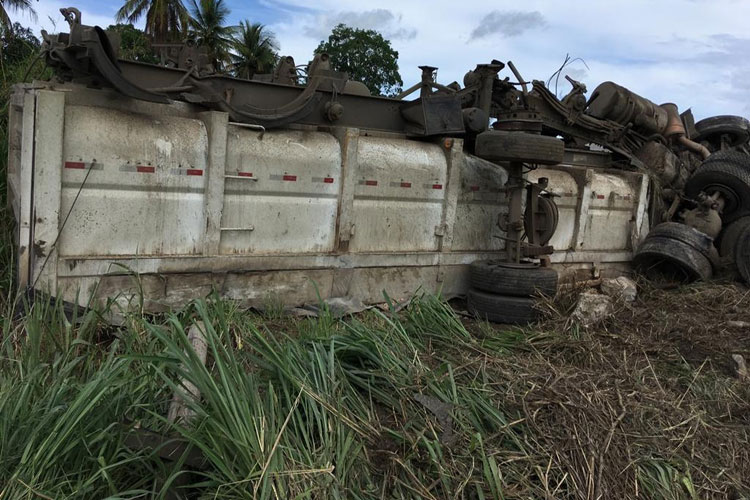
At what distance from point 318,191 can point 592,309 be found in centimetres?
227

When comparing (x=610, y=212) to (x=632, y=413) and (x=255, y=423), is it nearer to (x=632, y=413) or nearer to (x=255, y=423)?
(x=632, y=413)

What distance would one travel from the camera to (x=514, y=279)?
5555 millimetres

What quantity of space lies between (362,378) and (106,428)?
1.10 m

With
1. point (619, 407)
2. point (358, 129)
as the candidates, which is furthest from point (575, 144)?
point (619, 407)

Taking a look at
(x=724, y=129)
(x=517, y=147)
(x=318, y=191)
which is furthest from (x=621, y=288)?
(x=724, y=129)

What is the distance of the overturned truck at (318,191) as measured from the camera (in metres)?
4.20

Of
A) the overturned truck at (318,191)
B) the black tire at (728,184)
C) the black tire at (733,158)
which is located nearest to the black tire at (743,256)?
the overturned truck at (318,191)

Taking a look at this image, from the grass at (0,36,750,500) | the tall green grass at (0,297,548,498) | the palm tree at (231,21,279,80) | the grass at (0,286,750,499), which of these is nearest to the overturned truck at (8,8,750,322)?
the grass at (0,36,750,500)

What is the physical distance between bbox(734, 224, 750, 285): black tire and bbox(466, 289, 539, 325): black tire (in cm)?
250

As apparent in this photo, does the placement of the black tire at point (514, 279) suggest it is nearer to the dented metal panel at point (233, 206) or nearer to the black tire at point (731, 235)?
the dented metal panel at point (233, 206)

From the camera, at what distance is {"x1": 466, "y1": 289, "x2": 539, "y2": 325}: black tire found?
18.0 feet

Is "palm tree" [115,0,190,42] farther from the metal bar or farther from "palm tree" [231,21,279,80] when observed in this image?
the metal bar

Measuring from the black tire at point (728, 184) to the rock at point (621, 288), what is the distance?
163 cm

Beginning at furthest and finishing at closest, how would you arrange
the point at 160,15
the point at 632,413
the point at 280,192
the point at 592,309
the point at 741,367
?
1. the point at 160,15
2. the point at 592,309
3. the point at 280,192
4. the point at 741,367
5. the point at 632,413
